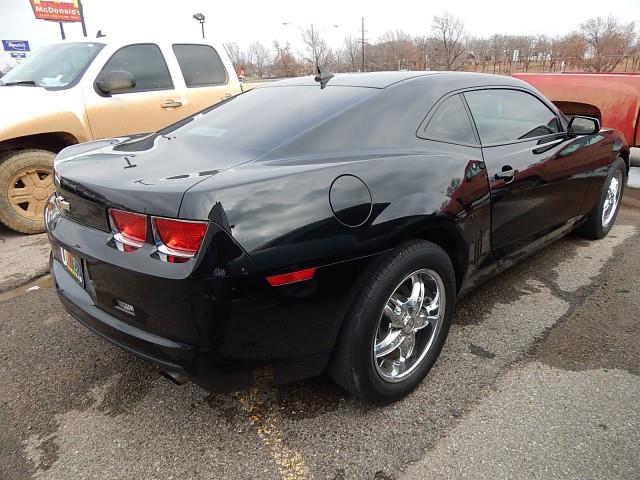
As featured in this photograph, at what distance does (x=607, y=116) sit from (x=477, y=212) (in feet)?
16.5

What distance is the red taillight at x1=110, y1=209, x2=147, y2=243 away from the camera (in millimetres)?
1735

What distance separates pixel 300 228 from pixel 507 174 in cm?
152

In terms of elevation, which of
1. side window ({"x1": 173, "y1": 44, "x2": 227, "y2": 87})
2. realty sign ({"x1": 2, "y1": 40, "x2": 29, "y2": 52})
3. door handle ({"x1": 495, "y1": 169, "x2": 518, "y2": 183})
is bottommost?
door handle ({"x1": 495, "y1": 169, "x2": 518, "y2": 183})

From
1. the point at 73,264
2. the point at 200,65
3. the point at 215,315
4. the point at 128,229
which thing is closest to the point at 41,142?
the point at 200,65

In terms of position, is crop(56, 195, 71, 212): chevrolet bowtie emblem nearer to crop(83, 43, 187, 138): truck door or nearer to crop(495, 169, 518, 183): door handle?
crop(495, 169, 518, 183): door handle

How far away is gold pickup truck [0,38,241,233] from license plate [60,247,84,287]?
113 inches

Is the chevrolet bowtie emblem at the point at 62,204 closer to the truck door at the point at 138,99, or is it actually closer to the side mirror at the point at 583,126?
the truck door at the point at 138,99

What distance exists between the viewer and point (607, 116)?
20.5 ft

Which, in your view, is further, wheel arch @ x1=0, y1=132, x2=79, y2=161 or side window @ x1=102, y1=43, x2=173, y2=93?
side window @ x1=102, y1=43, x2=173, y2=93

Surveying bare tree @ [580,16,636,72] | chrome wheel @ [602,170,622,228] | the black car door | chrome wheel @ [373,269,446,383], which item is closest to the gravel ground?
chrome wheel @ [373,269,446,383]

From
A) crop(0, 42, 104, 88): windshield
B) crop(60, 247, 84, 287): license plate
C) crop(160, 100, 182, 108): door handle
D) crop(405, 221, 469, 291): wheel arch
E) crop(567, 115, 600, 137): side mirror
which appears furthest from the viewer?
crop(160, 100, 182, 108): door handle

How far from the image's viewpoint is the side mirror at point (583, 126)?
3477 mm

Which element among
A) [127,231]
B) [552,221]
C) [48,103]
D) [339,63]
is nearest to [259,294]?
[127,231]

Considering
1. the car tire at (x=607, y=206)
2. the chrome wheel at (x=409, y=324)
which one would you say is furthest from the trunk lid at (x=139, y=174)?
the car tire at (x=607, y=206)
